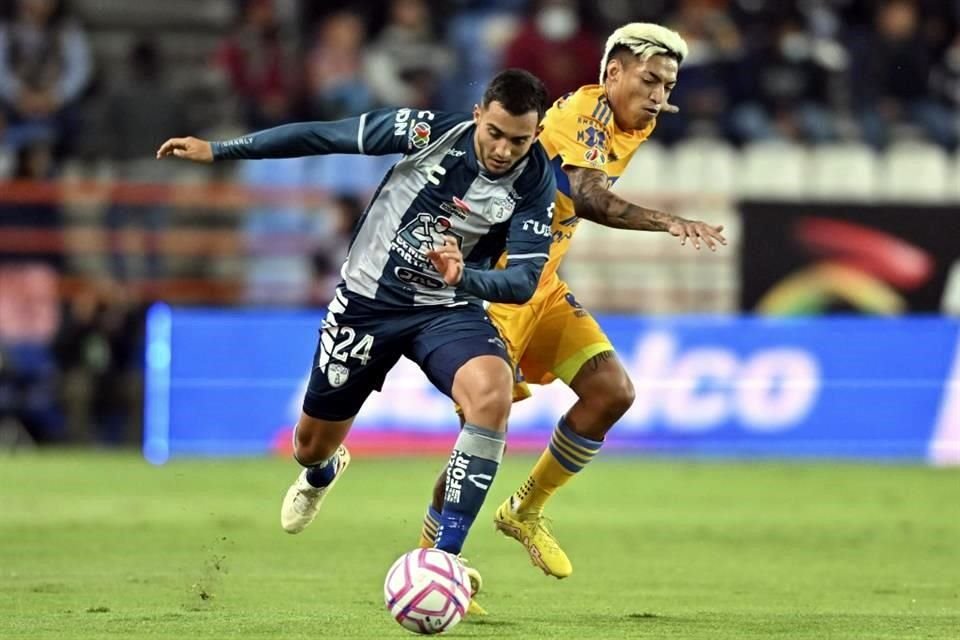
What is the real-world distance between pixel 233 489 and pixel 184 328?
2.97 meters

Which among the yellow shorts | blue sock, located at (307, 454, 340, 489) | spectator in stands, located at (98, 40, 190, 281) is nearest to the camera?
the yellow shorts

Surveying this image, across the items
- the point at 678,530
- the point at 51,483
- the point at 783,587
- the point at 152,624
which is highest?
the point at 152,624

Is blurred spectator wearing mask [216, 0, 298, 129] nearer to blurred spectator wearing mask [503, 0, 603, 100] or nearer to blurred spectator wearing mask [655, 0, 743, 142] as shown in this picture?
blurred spectator wearing mask [503, 0, 603, 100]

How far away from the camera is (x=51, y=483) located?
604 inches

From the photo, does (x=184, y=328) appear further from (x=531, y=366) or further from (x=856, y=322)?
(x=531, y=366)

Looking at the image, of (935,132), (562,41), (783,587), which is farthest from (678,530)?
(935,132)

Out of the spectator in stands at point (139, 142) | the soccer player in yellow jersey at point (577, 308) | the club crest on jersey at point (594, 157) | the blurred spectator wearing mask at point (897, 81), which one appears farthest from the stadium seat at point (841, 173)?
the club crest on jersey at point (594, 157)

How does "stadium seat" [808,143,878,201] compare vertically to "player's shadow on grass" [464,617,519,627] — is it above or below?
below

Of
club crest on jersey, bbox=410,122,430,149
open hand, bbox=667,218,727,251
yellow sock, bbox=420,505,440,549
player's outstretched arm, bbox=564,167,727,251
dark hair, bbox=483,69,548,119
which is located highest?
dark hair, bbox=483,69,548,119

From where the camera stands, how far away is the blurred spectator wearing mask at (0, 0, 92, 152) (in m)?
19.6

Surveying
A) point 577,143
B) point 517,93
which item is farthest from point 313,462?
point 517,93

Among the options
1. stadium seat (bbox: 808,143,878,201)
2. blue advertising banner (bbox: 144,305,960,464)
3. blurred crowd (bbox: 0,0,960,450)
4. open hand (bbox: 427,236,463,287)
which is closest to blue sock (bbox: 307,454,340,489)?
open hand (bbox: 427,236,463,287)

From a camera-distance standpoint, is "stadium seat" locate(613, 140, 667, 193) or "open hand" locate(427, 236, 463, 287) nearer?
"open hand" locate(427, 236, 463, 287)

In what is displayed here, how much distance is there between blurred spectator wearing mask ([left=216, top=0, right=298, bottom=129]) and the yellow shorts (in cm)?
1088
